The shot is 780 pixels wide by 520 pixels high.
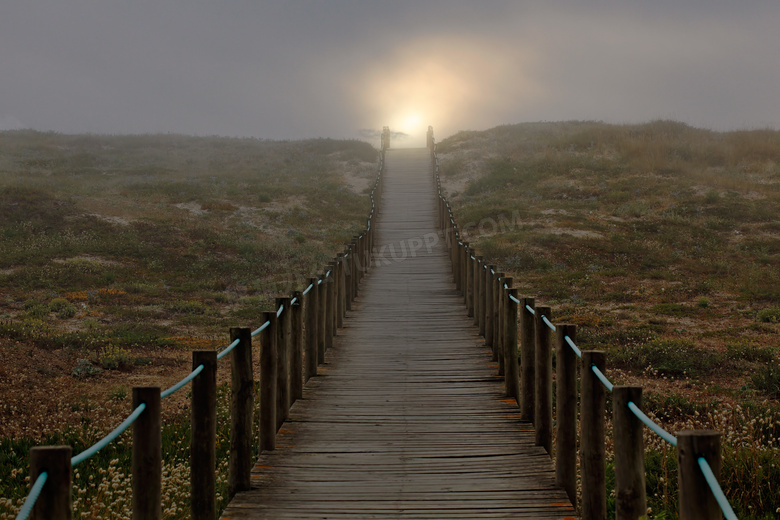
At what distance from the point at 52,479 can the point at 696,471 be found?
8.75 feet

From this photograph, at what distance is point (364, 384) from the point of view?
27.0ft

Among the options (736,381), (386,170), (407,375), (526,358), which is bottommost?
(736,381)

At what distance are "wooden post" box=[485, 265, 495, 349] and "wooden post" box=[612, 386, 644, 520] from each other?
6022 mm

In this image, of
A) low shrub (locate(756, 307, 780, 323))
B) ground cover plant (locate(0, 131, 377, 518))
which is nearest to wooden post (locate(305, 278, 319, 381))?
ground cover plant (locate(0, 131, 377, 518))

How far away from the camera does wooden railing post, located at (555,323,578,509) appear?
5.04 meters

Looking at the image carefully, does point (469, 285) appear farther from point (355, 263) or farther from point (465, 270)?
point (355, 263)

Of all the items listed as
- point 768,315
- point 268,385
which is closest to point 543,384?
point 268,385

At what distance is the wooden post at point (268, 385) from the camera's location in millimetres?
5891

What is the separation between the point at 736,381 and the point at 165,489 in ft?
28.0

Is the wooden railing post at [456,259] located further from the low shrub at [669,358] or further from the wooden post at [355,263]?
the low shrub at [669,358]

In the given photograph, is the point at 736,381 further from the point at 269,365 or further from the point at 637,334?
the point at 269,365

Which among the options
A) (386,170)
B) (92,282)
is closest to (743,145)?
(386,170)

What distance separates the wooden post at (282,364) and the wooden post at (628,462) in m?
3.67

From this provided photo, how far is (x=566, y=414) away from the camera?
518 cm
